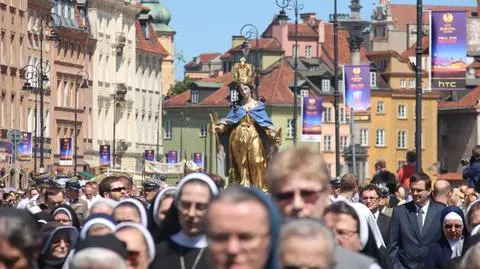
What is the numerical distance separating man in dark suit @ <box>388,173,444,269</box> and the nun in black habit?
29.6 ft

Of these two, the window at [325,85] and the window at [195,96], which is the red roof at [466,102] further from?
the window at [195,96]

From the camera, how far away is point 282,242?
8773mm

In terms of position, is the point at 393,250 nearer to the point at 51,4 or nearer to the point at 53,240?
the point at 53,240

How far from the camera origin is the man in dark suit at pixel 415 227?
20.3 metres

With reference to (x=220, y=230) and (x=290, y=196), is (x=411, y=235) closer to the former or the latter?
(x=290, y=196)

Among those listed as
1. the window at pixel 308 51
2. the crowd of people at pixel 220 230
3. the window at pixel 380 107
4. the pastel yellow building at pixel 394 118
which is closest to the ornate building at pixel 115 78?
A: the pastel yellow building at pixel 394 118

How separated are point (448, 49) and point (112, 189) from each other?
17029mm

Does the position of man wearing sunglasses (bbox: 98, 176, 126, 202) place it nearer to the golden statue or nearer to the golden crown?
the golden crown

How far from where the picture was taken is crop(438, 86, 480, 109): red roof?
155625 mm

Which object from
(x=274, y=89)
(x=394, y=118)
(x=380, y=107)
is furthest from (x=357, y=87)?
(x=394, y=118)

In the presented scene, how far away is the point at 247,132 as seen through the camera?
29.3 m

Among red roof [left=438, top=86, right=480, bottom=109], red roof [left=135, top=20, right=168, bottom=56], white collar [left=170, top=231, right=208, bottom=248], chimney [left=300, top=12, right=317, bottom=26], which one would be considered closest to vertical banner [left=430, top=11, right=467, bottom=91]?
white collar [left=170, top=231, right=208, bottom=248]

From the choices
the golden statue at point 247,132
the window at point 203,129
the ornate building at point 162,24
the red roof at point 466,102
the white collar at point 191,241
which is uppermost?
the ornate building at point 162,24

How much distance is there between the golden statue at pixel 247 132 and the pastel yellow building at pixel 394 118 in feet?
413
